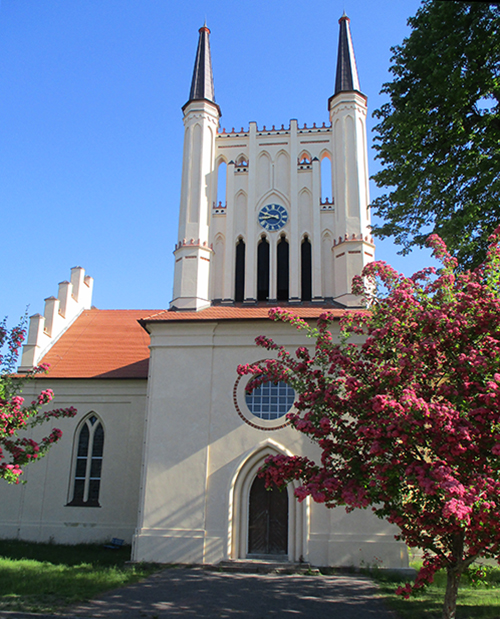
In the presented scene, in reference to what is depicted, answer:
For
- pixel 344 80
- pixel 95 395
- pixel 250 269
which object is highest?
pixel 344 80

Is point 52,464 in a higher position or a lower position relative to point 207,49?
lower

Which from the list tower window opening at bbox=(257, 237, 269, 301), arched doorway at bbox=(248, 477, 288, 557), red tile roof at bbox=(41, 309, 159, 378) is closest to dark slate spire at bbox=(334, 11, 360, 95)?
tower window opening at bbox=(257, 237, 269, 301)

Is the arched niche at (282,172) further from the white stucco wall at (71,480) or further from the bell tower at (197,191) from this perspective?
the white stucco wall at (71,480)

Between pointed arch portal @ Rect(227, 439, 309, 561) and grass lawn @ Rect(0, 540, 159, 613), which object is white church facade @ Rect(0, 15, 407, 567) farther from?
grass lawn @ Rect(0, 540, 159, 613)

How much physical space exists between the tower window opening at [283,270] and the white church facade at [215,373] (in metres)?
0.04

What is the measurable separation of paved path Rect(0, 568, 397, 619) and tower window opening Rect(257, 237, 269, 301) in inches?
384

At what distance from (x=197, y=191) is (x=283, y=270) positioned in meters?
4.57

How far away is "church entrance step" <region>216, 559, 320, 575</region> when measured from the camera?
1548 centimetres

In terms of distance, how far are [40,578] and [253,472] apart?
6.74m

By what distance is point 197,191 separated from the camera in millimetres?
21297

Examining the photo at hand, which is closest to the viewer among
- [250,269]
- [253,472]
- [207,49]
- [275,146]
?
[253,472]

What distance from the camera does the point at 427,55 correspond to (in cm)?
1371

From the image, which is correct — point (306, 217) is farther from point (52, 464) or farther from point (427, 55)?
point (52, 464)

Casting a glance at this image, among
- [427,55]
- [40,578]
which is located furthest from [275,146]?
[40,578]
